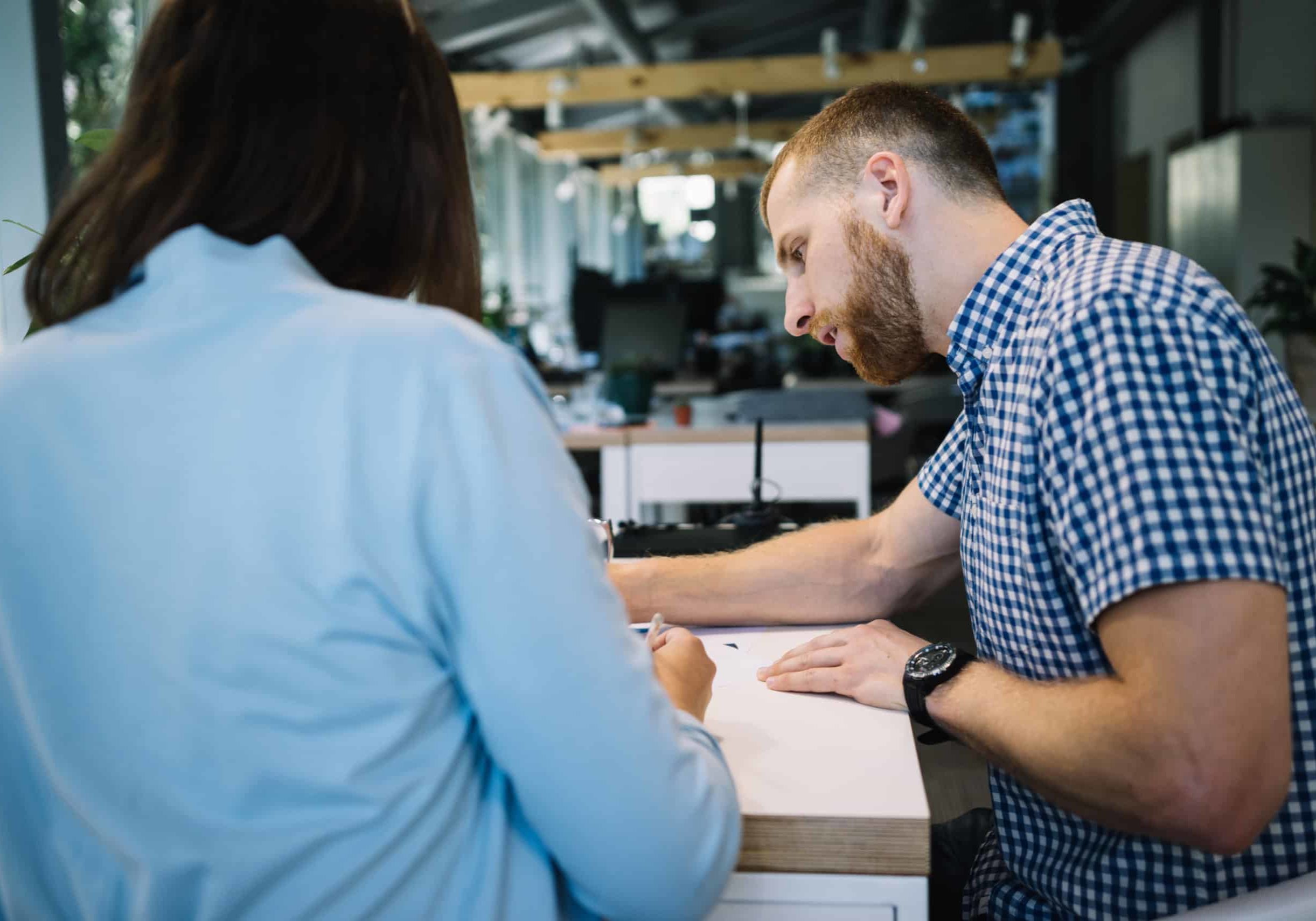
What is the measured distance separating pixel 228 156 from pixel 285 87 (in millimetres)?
60

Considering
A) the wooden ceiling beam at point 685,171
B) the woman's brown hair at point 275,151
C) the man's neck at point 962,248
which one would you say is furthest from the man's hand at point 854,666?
the wooden ceiling beam at point 685,171

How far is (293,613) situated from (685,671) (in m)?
0.48

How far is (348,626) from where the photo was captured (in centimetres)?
64

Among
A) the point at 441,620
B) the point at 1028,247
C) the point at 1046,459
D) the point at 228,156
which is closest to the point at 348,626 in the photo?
the point at 441,620

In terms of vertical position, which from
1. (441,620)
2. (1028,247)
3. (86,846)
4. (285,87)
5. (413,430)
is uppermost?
(285,87)

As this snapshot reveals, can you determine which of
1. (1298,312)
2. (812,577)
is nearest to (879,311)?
(812,577)

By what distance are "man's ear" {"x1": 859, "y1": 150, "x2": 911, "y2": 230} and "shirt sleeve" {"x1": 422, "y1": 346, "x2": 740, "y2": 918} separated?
2.50 ft

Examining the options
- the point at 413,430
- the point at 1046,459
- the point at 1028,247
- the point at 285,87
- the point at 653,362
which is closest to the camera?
the point at 413,430

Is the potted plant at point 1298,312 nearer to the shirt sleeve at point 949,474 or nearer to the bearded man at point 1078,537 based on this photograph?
the shirt sleeve at point 949,474

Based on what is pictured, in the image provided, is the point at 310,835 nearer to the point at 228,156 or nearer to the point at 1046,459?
the point at 228,156

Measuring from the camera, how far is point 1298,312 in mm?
5082

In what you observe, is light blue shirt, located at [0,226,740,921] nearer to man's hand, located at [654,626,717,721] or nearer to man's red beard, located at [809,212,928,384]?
man's hand, located at [654,626,717,721]

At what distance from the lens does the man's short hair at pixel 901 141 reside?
132 cm

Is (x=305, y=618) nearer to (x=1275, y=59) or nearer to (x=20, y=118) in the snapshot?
(x=20, y=118)
